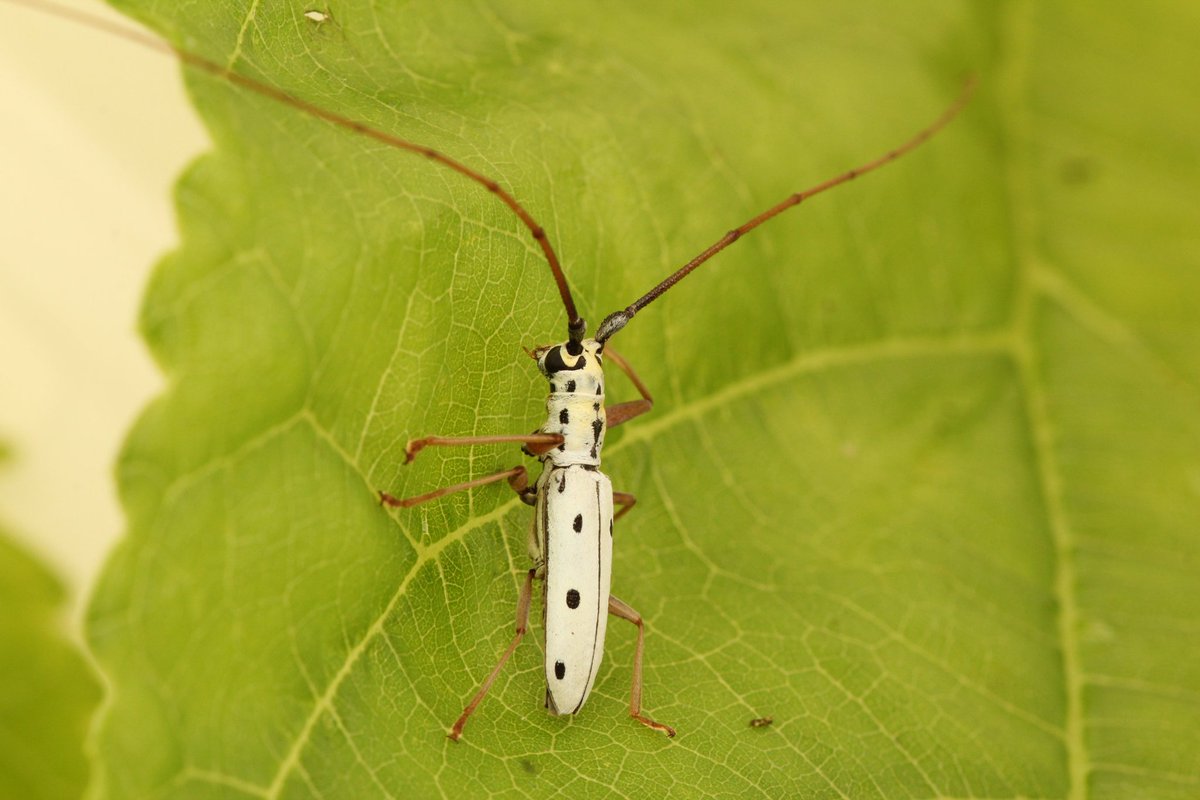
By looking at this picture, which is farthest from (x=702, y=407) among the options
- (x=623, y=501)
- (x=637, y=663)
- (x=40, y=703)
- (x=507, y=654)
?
(x=40, y=703)

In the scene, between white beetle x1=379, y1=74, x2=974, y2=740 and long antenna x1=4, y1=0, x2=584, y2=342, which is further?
white beetle x1=379, y1=74, x2=974, y2=740

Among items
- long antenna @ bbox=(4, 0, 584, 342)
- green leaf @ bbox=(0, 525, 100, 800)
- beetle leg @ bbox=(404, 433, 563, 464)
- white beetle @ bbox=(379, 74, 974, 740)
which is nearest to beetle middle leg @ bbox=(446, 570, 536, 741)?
white beetle @ bbox=(379, 74, 974, 740)

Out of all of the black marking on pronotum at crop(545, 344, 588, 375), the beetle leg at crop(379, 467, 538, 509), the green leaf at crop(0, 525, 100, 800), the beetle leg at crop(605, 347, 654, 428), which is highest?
the beetle leg at crop(605, 347, 654, 428)

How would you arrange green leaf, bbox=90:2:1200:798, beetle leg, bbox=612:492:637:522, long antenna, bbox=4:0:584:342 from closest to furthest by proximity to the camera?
green leaf, bbox=90:2:1200:798
long antenna, bbox=4:0:584:342
beetle leg, bbox=612:492:637:522

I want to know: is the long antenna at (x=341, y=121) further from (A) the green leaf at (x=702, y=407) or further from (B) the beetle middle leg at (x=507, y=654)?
(B) the beetle middle leg at (x=507, y=654)

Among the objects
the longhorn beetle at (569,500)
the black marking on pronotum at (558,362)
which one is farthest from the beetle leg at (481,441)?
the black marking on pronotum at (558,362)

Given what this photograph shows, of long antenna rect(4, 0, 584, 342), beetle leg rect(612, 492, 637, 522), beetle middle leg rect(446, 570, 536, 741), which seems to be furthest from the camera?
beetle leg rect(612, 492, 637, 522)

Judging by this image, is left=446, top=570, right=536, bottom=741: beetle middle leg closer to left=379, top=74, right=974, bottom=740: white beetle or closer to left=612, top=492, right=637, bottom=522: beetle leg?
left=379, top=74, right=974, bottom=740: white beetle
